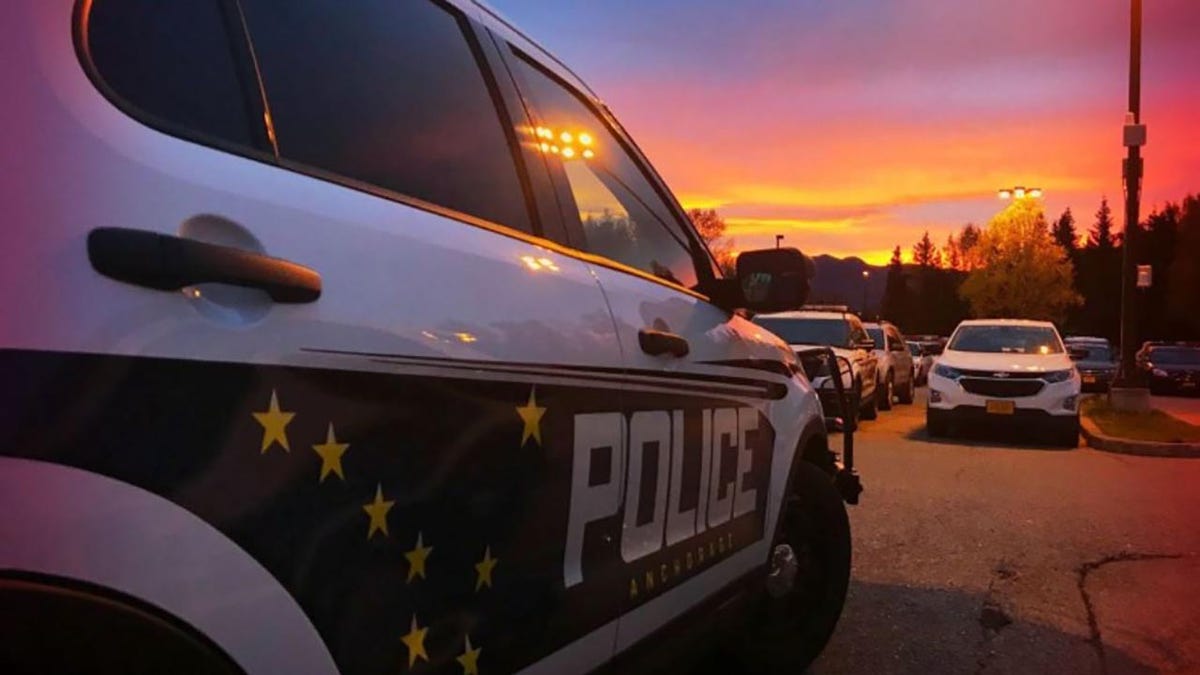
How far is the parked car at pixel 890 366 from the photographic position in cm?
1759

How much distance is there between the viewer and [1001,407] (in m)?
12.7

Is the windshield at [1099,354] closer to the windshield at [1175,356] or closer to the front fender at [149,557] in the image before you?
the windshield at [1175,356]

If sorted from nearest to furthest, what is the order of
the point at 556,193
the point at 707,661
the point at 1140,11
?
the point at 556,193 < the point at 707,661 < the point at 1140,11

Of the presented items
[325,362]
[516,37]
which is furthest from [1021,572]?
[325,362]

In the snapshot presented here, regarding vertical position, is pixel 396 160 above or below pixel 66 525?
above

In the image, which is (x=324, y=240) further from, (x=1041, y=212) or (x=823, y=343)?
(x=1041, y=212)

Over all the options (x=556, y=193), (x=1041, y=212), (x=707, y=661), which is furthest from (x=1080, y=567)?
(x=1041, y=212)

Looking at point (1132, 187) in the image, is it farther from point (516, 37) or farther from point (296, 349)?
point (296, 349)

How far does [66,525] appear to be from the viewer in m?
1.21

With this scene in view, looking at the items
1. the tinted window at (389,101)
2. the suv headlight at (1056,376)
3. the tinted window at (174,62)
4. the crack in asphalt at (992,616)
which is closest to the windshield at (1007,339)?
the suv headlight at (1056,376)

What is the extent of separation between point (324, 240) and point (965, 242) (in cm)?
9959

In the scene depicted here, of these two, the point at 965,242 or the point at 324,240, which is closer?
the point at 324,240

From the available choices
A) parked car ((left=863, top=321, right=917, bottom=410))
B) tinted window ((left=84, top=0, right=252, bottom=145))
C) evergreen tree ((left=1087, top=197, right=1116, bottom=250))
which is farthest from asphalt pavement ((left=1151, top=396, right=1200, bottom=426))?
evergreen tree ((left=1087, top=197, right=1116, bottom=250))

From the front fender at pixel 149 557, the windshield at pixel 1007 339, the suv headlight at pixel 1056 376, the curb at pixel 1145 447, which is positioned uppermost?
the front fender at pixel 149 557
